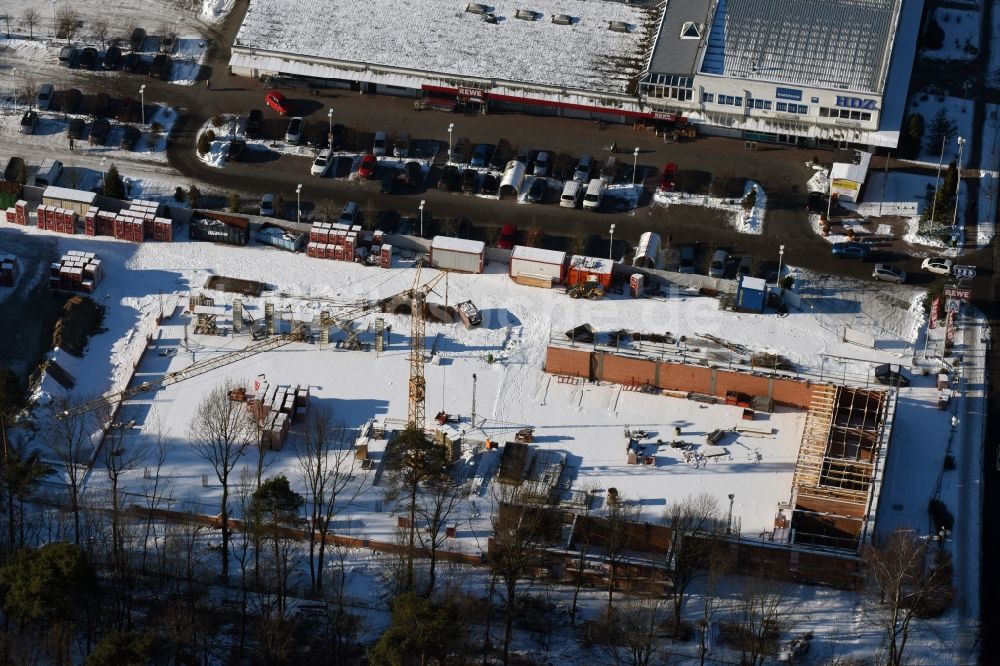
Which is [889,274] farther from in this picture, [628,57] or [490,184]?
[490,184]

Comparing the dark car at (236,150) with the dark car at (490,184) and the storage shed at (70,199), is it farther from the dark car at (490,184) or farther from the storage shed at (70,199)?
the dark car at (490,184)

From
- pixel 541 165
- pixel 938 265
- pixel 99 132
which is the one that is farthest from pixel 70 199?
pixel 938 265

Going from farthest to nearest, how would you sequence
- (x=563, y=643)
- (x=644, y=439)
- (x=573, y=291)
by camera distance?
(x=573, y=291)
(x=644, y=439)
(x=563, y=643)

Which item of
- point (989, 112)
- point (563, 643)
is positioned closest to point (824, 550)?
point (563, 643)

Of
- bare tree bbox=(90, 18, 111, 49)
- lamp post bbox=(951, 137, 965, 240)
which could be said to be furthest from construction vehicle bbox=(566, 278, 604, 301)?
bare tree bbox=(90, 18, 111, 49)

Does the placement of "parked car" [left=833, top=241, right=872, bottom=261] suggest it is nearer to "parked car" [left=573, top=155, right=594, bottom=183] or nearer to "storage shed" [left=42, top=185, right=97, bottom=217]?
"parked car" [left=573, top=155, right=594, bottom=183]

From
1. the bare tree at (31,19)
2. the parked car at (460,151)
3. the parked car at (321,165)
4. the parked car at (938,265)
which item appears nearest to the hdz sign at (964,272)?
the parked car at (938,265)

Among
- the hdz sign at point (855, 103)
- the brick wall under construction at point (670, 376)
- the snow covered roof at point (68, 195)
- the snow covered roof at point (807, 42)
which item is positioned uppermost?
the snow covered roof at point (807, 42)

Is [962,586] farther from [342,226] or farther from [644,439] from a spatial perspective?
[342,226]
